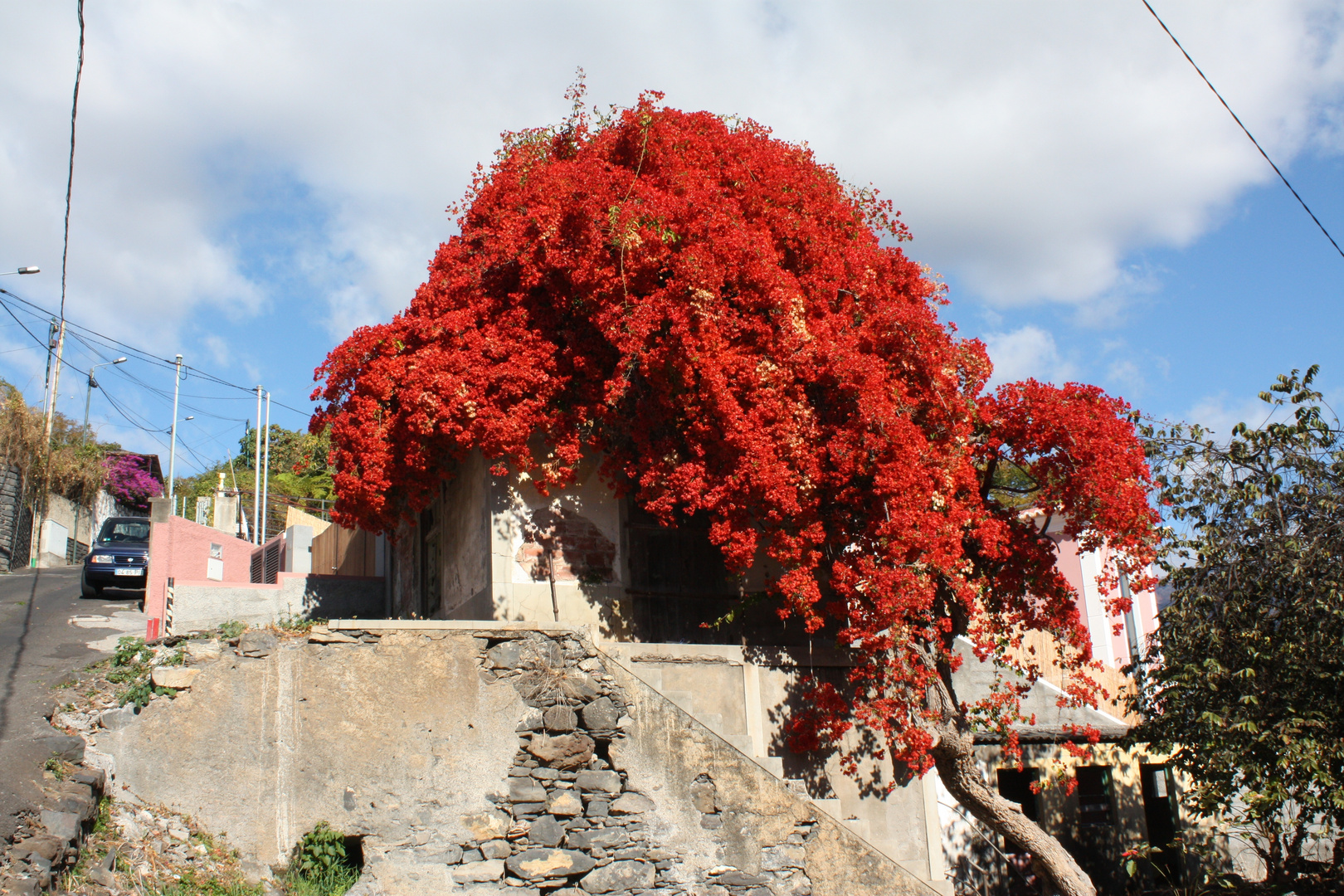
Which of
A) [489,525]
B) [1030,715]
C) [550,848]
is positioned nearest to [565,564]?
[489,525]

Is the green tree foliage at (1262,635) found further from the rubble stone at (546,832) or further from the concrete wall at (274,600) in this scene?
the concrete wall at (274,600)

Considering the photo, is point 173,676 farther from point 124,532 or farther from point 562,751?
Result: point 124,532

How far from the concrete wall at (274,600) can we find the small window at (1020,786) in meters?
9.57

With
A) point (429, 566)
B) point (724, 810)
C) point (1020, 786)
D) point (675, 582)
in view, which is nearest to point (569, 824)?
point (724, 810)

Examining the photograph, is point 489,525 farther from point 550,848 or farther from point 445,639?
point 550,848

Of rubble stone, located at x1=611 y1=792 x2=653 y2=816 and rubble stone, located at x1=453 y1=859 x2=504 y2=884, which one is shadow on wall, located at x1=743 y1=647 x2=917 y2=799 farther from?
rubble stone, located at x1=453 y1=859 x2=504 y2=884

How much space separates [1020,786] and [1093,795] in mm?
1111

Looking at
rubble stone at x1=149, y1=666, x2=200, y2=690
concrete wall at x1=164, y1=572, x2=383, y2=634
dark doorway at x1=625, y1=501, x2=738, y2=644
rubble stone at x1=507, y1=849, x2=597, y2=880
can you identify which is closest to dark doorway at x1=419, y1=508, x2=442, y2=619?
concrete wall at x1=164, y1=572, x2=383, y2=634

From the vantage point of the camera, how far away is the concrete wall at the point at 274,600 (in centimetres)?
1246

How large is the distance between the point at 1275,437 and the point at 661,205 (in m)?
6.41

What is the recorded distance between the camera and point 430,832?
8.07m

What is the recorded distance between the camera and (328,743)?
818cm

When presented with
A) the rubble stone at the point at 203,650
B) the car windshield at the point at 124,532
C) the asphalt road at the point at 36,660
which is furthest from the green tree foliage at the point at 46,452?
the rubble stone at the point at 203,650

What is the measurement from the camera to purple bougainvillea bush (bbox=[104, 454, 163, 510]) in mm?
35316
